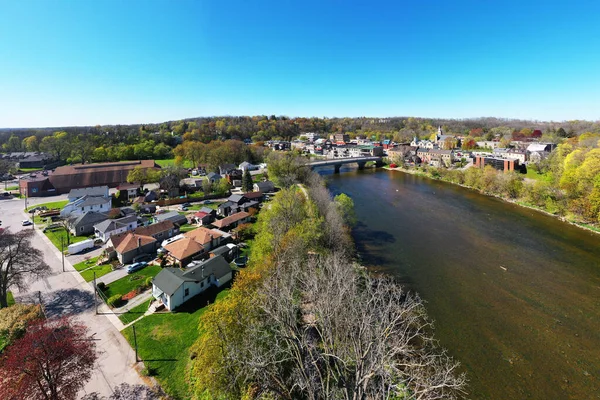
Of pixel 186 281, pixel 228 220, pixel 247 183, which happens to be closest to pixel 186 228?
pixel 228 220

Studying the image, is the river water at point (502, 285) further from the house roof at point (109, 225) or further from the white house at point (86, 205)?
the white house at point (86, 205)

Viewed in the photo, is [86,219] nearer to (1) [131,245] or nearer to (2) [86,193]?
(1) [131,245]

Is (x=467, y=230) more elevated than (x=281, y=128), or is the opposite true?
(x=281, y=128)

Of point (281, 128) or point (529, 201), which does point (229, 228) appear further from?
point (281, 128)

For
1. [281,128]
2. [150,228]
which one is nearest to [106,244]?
[150,228]

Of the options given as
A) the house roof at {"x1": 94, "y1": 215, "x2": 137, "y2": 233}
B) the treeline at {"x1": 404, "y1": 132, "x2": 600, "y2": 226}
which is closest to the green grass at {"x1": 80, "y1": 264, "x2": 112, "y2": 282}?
A: the house roof at {"x1": 94, "y1": 215, "x2": 137, "y2": 233}

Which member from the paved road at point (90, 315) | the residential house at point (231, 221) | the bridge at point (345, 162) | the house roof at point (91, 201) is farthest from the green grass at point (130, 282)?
the bridge at point (345, 162)
